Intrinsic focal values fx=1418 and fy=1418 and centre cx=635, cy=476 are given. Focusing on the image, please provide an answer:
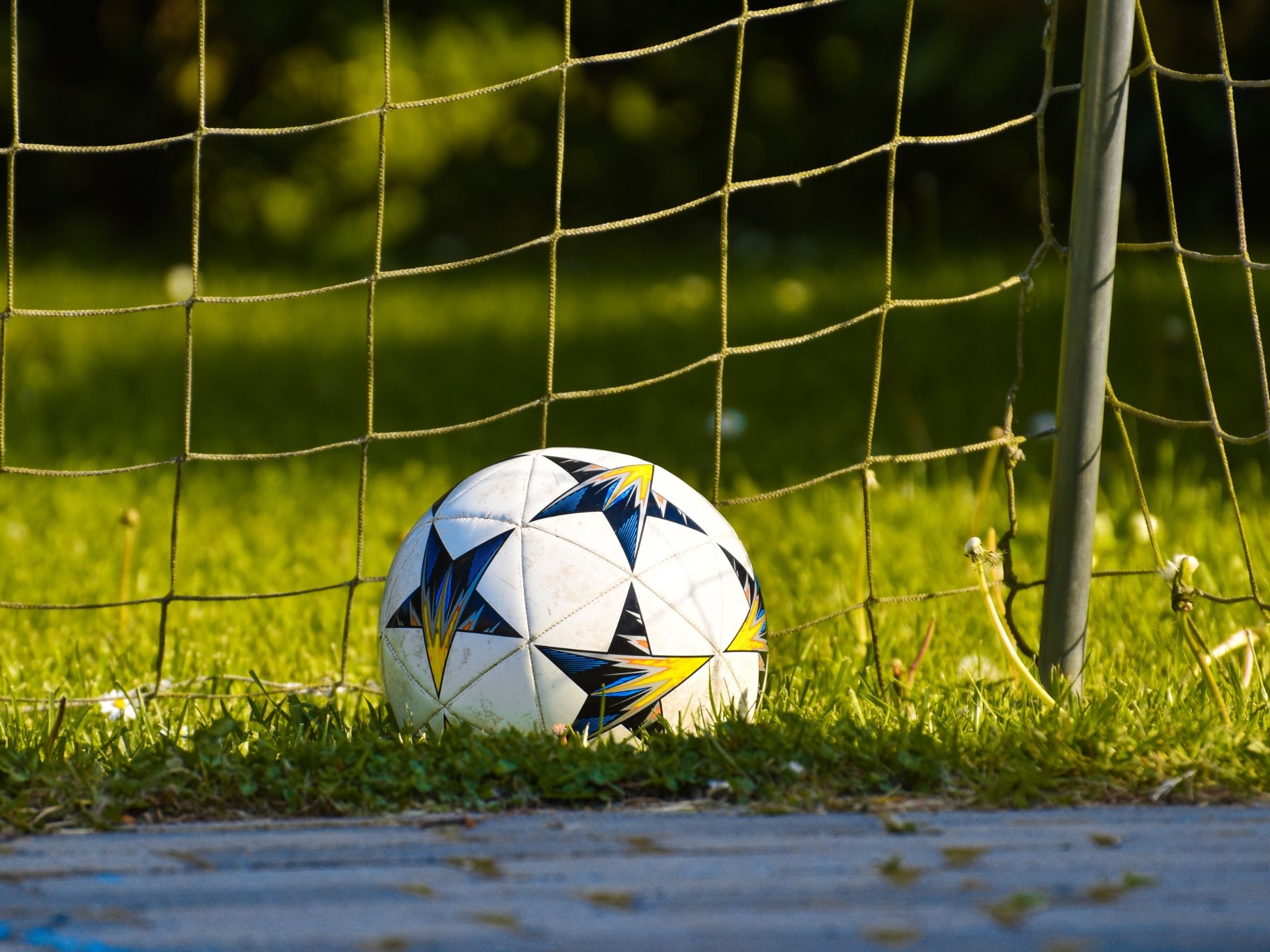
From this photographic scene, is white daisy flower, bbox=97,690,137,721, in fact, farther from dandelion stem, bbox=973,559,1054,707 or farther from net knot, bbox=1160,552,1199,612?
net knot, bbox=1160,552,1199,612

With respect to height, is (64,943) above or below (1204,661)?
below

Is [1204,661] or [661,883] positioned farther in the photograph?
[1204,661]

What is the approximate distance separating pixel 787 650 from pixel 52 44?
978 cm

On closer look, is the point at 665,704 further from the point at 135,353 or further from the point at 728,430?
the point at 135,353

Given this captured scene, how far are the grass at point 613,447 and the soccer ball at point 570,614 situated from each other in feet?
0.24

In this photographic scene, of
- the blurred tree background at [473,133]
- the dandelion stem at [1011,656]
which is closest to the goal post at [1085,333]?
the dandelion stem at [1011,656]

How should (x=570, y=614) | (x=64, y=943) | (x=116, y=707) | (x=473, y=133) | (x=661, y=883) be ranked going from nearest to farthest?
(x=64, y=943)
(x=661, y=883)
(x=570, y=614)
(x=116, y=707)
(x=473, y=133)

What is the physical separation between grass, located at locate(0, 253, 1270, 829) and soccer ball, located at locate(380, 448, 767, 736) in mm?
73

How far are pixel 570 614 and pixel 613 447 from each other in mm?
2758

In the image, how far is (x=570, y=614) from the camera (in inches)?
85.6

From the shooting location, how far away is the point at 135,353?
6.53 metres

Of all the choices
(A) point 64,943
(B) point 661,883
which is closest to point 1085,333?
(B) point 661,883

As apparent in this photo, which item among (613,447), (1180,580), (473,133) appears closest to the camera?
(1180,580)

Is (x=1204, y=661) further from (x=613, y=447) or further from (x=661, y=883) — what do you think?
(x=613, y=447)
